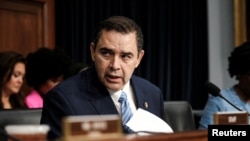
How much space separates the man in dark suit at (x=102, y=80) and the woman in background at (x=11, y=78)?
145 centimetres

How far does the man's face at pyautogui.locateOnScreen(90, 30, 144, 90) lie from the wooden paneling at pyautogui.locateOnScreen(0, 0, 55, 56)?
2.55m

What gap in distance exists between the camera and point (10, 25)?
16.1ft

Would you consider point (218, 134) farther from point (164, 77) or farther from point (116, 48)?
point (164, 77)

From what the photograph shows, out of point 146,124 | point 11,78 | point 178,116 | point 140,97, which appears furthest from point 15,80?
point 146,124

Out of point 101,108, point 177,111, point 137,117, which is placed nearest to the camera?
point 137,117

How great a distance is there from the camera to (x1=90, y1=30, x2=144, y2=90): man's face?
2.40 metres

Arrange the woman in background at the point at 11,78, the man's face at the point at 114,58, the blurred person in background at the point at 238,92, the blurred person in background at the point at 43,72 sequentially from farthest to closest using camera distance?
the blurred person in background at the point at 43,72 < the woman in background at the point at 11,78 < the blurred person in background at the point at 238,92 < the man's face at the point at 114,58

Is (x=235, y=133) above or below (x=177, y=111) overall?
above

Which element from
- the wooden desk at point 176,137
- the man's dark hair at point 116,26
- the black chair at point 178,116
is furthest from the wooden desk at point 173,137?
the black chair at point 178,116

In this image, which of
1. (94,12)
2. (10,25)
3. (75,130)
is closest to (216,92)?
(75,130)

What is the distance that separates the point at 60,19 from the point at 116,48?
3332mm

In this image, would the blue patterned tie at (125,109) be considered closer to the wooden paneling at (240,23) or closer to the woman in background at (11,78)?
the woman in background at (11,78)

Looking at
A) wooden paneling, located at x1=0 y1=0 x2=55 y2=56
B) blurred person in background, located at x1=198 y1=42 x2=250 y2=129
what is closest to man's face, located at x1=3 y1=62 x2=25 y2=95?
wooden paneling, located at x1=0 y1=0 x2=55 y2=56

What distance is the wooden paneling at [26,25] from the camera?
4840mm
